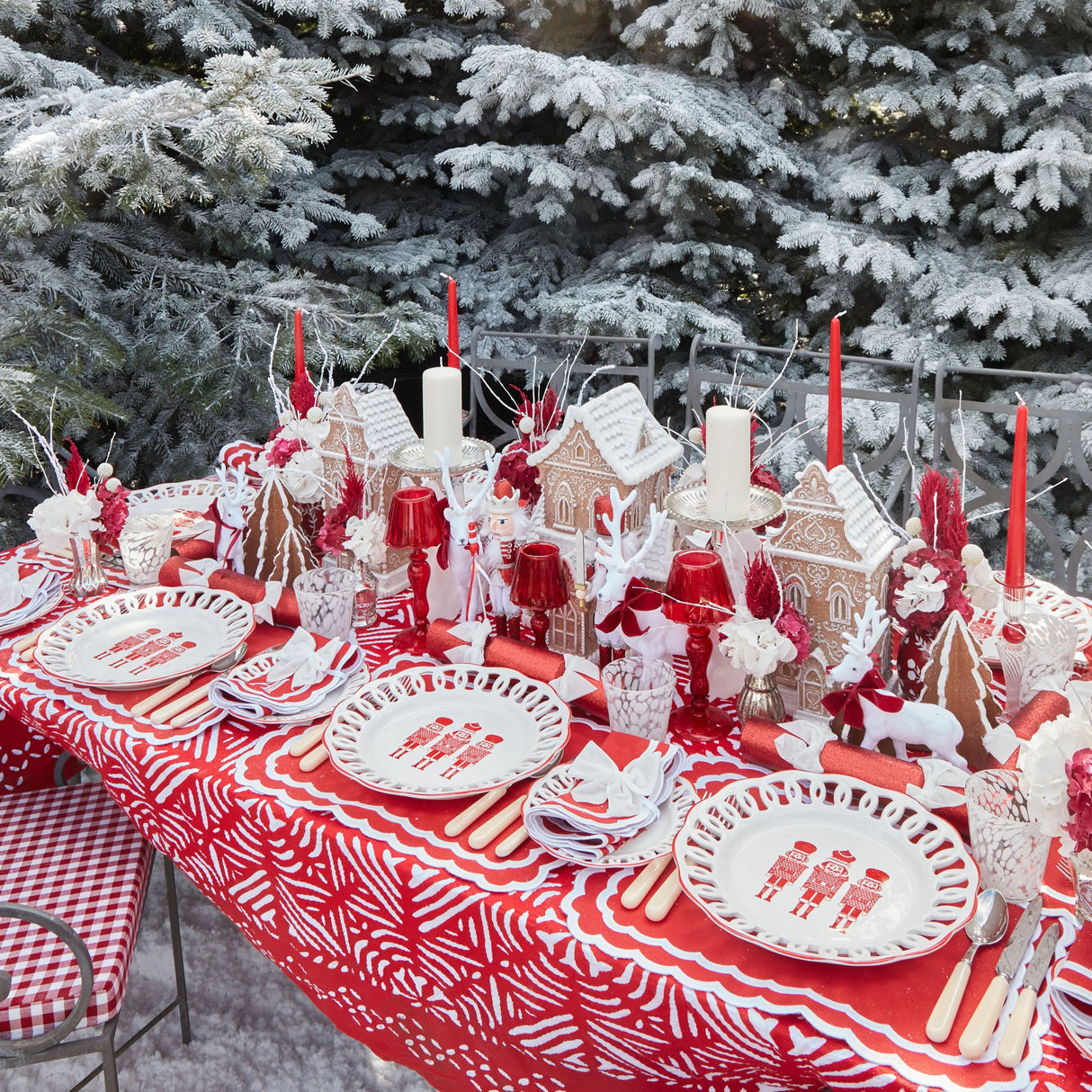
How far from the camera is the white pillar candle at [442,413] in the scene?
1.52 m

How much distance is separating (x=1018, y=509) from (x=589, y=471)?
58 centimetres

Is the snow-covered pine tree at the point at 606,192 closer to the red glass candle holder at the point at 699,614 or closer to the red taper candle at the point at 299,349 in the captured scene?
the red taper candle at the point at 299,349

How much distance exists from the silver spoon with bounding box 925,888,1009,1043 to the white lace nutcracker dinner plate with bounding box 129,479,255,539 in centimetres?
150

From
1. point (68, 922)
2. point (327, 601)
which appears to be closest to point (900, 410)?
point (327, 601)

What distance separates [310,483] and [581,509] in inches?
19.6

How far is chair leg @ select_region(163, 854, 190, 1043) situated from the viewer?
5.28 feet

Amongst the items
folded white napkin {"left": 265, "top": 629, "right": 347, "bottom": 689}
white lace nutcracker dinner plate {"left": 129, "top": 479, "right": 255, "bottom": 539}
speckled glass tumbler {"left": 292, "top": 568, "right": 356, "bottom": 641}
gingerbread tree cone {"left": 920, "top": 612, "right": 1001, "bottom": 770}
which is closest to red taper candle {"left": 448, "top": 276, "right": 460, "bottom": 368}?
speckled glass tumbler {"left": 292, "top": 568, "right": 356, "bottom": 641}

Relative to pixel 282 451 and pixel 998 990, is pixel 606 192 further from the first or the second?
pixel 998 990

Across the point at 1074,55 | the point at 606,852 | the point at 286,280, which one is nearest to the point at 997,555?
the point at 1074,55

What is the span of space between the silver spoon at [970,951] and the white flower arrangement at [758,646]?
1.10ft

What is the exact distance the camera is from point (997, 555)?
3998mm

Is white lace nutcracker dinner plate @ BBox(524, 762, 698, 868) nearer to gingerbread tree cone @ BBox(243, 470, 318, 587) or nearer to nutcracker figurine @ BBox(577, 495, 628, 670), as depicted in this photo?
nutcracker figurine @ BBox(577, 495, 628, 670)

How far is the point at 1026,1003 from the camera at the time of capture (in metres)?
0.79

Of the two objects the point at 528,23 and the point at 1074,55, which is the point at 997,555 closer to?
the point at 1074,55
